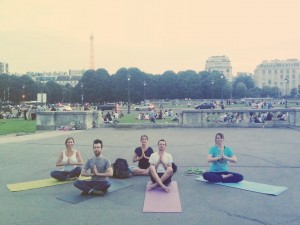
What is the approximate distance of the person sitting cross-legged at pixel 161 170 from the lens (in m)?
8.27

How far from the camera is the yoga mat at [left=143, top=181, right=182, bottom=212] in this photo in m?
6.71

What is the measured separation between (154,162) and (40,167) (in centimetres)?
456

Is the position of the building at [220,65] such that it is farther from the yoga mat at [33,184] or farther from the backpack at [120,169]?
the yoga mat at [33,184]

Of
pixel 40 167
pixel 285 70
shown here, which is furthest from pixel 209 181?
pixel 285 70

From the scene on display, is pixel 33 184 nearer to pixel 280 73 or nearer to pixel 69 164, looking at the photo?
pixel 69 164

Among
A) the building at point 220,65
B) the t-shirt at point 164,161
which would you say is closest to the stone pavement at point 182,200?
the t-shirt at point 164,161

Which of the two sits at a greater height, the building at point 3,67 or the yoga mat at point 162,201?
the building at point 3,67

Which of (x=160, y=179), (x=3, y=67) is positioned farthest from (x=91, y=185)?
(x=3, y=67)

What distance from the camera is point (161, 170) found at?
8.69 metres

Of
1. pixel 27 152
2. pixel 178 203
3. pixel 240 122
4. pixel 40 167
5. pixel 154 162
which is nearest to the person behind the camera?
pixel 178 203

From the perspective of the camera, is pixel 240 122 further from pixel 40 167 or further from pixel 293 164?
pixel 40 167

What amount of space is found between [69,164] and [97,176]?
5.06 ft

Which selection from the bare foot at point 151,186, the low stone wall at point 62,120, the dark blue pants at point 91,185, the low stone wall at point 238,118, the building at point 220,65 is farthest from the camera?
the building at point 220,65

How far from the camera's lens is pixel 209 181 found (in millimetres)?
9008
